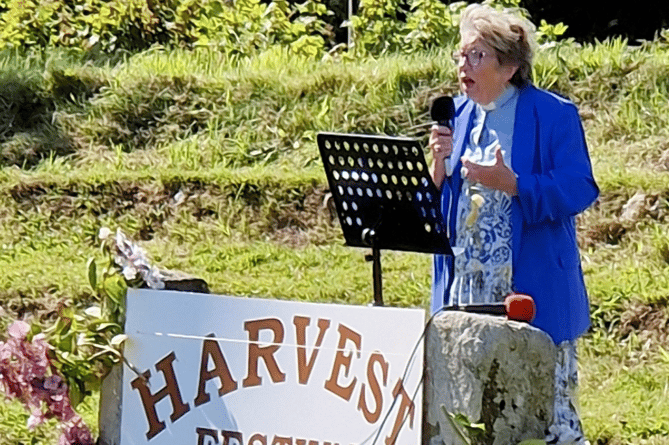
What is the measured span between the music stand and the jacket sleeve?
279mm

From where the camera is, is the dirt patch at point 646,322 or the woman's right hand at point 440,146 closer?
the woman's right hand at point 440,146

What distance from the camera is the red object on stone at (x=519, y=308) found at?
3828mm

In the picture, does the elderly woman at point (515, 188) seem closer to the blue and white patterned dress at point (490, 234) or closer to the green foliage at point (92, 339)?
the blue and white patterned dress at point (490, 234)

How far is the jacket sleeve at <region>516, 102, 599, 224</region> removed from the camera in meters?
4.13

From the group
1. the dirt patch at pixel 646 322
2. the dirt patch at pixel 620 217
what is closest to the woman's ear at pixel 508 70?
the dirt patch at pixel 646 322

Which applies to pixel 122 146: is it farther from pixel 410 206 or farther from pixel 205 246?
pixel 410 206

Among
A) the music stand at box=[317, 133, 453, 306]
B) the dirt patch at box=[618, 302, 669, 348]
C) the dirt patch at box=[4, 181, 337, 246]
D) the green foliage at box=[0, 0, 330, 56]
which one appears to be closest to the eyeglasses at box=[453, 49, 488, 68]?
the music stand at box=[317, 133, 453, 306]

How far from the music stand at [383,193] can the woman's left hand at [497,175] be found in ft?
0.44

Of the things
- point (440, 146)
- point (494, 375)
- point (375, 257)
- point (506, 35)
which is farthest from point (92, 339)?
point (506, 35)

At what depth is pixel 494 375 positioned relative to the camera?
3.83 m

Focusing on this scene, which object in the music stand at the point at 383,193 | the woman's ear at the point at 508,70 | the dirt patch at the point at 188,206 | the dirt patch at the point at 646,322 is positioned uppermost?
the woman's ear at the point at 508,70

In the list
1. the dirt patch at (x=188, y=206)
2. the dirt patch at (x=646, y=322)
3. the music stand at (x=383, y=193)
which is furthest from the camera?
the dirt patch at (x=188, y=206)

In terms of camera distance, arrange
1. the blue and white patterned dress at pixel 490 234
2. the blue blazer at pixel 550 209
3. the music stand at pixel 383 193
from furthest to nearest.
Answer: the blue and white patterned dress at pixel 490 234, the blue blazer at pixel 550 209, the music stand at pixel 383 193

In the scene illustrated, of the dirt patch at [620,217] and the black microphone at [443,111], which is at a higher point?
the black microphone at [443,111]
